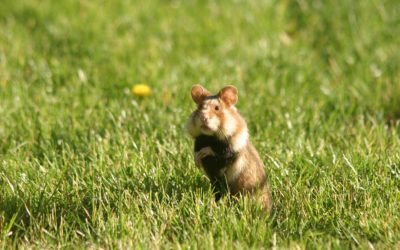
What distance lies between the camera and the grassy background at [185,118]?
406 cm

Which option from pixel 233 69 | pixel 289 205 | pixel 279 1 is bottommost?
pixel 289 205

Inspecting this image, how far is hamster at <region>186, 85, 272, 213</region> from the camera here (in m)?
4.02

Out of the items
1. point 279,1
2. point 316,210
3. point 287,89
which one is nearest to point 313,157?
point 316,210

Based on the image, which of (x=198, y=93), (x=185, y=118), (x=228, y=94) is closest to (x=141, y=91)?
(x=185, y=118)

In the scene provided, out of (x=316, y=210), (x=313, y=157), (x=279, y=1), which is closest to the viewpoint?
(x=316, y=210)

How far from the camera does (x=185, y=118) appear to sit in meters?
5.60

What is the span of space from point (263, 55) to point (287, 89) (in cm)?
70

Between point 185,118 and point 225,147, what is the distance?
155cm

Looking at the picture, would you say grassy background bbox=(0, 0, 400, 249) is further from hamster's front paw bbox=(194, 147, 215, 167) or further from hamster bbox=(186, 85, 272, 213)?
hamster's front paw bbox=(194, 147, 215, 167)

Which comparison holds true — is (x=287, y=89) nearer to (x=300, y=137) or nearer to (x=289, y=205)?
(x=300, y=137)

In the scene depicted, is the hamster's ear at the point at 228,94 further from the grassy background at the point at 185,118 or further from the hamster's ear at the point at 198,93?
the grassy background at the point at 185,118

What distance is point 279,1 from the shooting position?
26.6 ft

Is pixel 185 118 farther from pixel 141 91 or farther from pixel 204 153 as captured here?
pixel 204 153

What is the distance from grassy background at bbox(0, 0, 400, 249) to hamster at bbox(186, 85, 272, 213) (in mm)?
121
